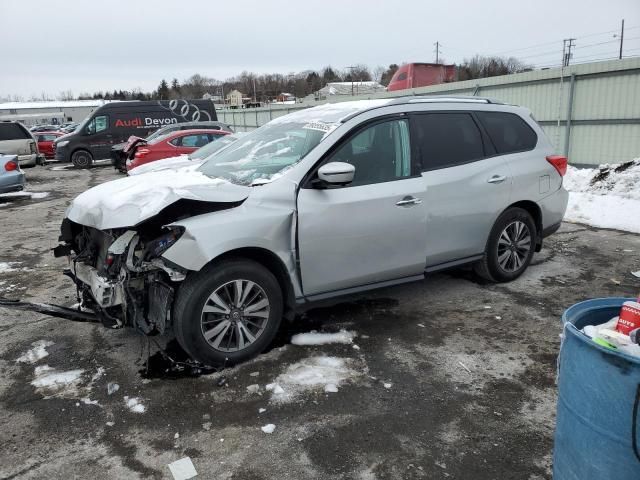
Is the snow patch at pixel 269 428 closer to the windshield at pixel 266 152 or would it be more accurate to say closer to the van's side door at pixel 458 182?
the windshield at pixel 266 152

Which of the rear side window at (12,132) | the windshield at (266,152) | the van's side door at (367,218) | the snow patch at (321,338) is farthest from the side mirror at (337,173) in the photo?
the rear side window at (12,132)

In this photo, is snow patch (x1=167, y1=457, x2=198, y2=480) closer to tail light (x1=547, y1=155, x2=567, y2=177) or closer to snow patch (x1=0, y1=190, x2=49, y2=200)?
tail light (x1=547, y1=155, x2=567, y2=177)

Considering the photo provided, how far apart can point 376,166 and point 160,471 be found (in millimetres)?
2674

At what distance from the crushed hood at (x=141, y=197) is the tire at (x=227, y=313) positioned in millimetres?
504

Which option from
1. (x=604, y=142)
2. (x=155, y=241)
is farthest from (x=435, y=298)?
(x=604, y=142)

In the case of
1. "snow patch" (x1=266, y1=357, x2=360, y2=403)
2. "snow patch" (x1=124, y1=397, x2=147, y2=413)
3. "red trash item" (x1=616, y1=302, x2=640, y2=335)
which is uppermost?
"red trash item" (x1=616, y1=302, x2=640, y2=335)

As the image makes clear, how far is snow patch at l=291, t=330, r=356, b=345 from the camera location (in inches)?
162

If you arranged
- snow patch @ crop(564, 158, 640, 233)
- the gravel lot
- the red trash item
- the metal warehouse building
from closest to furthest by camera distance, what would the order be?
the red trash item < the gravel lot < snow patch @ crop(564, 158, 640, 233) < the metal warehouse building

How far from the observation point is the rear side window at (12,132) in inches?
664

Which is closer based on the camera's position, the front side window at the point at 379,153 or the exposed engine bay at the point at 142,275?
the exposed engine bay at the point at 142,275

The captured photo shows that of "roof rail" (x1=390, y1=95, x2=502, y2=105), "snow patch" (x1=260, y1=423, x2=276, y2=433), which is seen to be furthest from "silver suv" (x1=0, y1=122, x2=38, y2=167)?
"snow patch" (x1=260, y1=423, x2=276, y2=433)

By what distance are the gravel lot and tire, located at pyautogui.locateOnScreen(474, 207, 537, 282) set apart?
0.22 meters

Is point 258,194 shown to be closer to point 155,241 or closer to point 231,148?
point 155,241

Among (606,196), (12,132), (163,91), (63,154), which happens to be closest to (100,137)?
(63,154)
